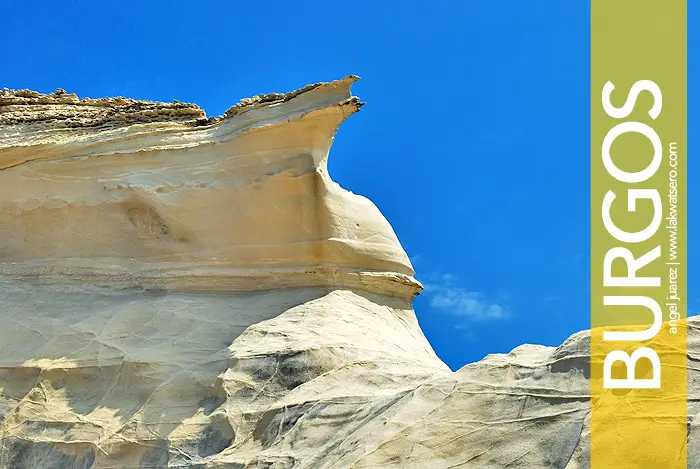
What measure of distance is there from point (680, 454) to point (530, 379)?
4.17 feet

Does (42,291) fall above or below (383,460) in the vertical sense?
above

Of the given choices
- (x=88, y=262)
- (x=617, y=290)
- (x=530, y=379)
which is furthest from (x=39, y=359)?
(x=617, y=290)

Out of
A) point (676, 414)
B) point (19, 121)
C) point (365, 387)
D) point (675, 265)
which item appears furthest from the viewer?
point (19, 121)

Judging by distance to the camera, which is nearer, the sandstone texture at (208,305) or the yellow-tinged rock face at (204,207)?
the sandstone texture at (208,305)

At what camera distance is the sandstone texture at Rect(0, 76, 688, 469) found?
602 centimetres

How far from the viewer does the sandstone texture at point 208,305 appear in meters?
6.02

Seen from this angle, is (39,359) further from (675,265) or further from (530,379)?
(675,265)

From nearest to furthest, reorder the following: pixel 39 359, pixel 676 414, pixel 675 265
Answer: pixel 676 414, pixel 675 265, pixel 39 359

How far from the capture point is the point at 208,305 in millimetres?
8438

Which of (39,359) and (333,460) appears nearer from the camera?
(333,460)

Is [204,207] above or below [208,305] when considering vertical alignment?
above

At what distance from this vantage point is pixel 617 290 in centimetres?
609

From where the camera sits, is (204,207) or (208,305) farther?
(204,207)

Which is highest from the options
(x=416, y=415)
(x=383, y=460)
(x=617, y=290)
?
(x=617, y=290)
